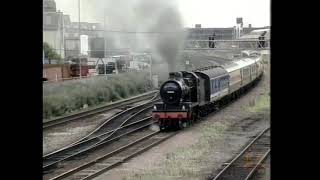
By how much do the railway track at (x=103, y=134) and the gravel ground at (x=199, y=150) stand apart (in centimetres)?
209

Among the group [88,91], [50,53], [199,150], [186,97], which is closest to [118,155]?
[199,150]

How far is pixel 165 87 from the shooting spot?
1856cm

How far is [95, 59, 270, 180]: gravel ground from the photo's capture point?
11.5m

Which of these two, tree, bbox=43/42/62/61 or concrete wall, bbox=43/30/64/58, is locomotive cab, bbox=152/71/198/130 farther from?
concrete wall, bbox=43/30/64/58

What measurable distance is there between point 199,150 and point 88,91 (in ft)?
57.6

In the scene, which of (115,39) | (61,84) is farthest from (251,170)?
(115,39)

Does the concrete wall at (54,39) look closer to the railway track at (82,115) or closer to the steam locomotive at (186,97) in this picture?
the railway track at (82,115)

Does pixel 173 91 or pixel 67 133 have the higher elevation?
pixel 173 91

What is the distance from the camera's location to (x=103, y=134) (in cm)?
1806

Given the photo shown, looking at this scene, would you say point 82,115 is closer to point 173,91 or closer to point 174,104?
point 174,104

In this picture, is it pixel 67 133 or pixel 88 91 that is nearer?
pixel 67 133

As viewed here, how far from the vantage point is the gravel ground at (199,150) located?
37.6 feet

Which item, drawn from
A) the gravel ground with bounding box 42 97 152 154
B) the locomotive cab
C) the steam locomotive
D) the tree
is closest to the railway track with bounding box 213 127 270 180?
the locomotive cab
